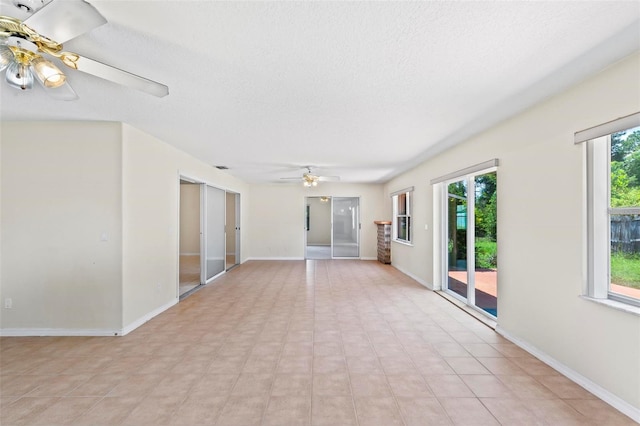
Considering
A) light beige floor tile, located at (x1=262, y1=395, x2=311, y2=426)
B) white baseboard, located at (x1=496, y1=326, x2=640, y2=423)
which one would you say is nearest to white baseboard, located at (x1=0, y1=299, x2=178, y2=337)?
light beige floor tile, located at (x1=262, y1=395, x2=311, y2=426)

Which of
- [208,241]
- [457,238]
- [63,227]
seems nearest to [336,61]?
[63,227]

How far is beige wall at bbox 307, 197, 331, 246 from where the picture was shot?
42.3 ft

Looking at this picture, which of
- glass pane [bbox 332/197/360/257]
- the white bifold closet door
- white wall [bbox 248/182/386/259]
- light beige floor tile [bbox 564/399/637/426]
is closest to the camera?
light beige floor tile [bbox 564/399/637/426]

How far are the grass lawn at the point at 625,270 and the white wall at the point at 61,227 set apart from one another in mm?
4479

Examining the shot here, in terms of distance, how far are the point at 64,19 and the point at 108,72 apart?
17.8 inches

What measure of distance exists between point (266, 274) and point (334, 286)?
6.17 ft

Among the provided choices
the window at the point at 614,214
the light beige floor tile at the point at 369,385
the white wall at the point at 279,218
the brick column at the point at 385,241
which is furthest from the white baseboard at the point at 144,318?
the brick column at the point at 385,241

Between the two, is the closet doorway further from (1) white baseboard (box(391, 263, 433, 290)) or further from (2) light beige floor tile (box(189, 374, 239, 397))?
(1) white baseboard (box(391, 263, 433, 290))

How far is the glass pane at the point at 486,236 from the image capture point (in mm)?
3752

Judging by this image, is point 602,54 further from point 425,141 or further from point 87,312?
point 87,312

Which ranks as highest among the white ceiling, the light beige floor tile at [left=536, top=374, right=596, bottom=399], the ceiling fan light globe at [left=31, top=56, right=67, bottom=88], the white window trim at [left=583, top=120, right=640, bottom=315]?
the white ceiling

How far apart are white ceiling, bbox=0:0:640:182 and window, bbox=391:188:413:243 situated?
353cm

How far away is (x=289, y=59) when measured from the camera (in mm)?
1971

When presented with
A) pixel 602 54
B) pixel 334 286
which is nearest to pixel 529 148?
pixel 602 54
